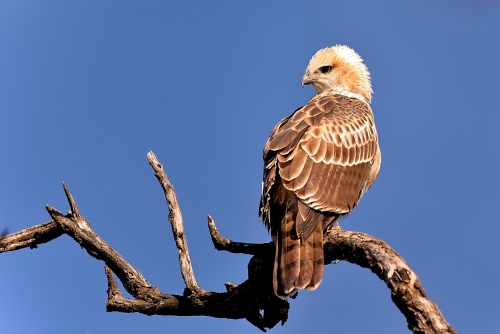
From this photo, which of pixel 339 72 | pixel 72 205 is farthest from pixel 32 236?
pixel 339 72

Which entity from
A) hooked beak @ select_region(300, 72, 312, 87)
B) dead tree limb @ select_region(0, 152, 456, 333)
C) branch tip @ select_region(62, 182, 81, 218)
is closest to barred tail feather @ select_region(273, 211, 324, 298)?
dead tree limb @ select_region(0, 152, 456, 333)

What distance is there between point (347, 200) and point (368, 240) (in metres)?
1.53

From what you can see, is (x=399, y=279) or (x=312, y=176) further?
(x=312, y=176)

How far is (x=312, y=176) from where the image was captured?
707cm

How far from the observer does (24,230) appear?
25.2ft

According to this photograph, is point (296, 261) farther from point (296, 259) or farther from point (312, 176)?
point (312, 176)

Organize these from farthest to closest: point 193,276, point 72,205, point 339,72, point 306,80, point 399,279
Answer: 1. point 306,80
2. point 339,72
3. point 72,205
4. point 193,276
5. point 399,279

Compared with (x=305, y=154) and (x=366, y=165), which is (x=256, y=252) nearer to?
(x=305, y=154)

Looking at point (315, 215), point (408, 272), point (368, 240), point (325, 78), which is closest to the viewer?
point (408, 272)

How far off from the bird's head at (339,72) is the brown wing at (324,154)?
1.22 metres

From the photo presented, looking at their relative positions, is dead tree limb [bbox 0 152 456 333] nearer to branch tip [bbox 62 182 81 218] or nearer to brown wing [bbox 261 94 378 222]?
branch tip [bbox 62 182 81 218]

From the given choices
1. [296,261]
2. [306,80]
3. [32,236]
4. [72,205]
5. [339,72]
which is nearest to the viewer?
[296,261]

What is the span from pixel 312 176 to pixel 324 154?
429mm

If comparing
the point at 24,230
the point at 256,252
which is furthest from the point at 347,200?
the point at 24,230
